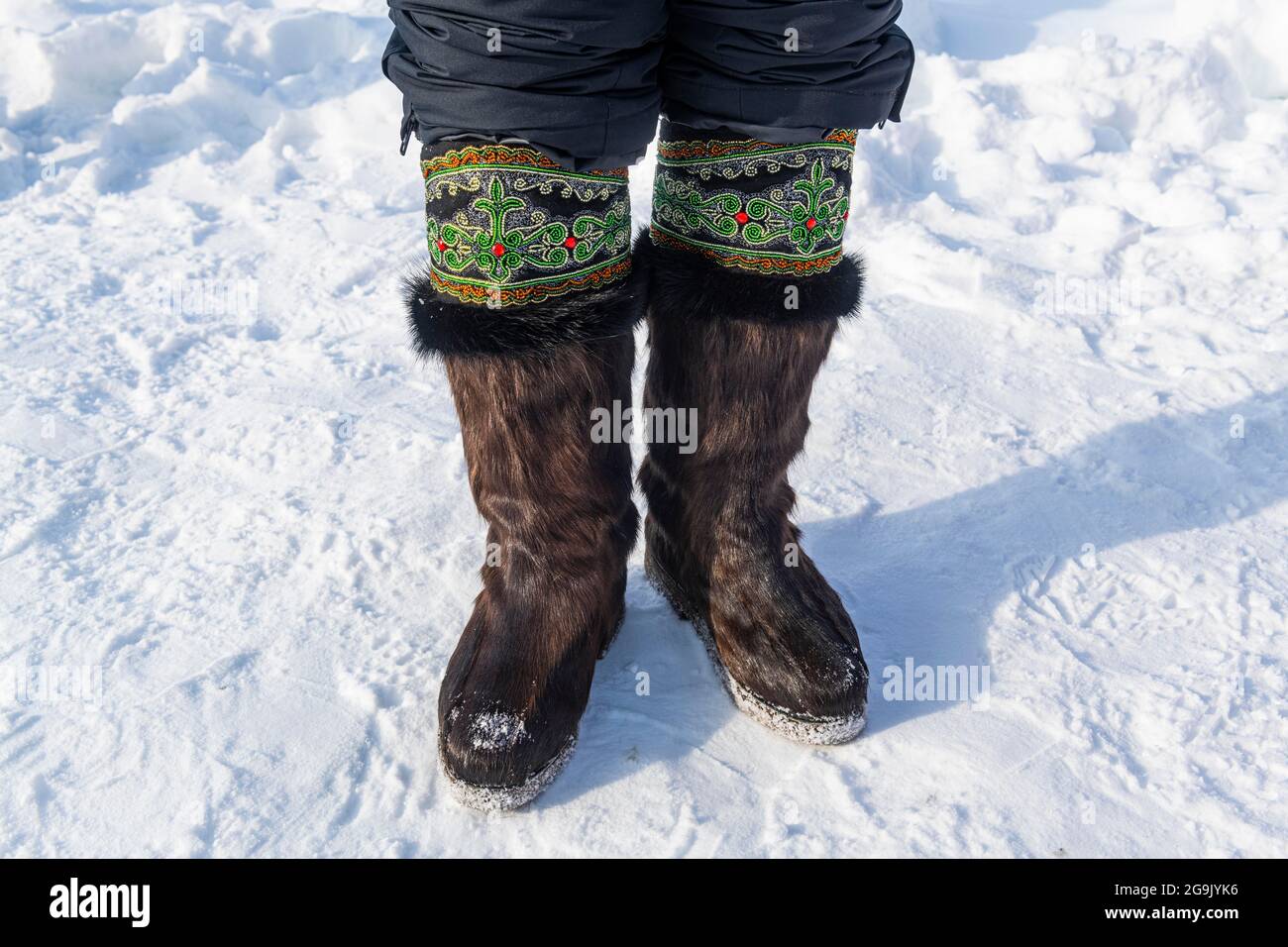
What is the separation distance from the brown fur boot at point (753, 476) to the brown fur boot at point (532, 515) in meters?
0.09

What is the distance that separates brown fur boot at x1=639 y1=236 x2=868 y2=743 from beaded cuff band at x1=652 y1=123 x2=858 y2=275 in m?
0.03

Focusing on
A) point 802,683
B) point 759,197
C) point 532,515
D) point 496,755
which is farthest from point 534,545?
point 759,197

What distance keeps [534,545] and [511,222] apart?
0.39 meters

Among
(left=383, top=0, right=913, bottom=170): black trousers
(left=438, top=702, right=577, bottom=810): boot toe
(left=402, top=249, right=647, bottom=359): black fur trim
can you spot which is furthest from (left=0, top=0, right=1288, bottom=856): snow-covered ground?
(left=383, top=0, right=913, bottom=170): black trousers

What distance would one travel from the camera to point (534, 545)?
1.30m

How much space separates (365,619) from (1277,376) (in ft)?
6.12

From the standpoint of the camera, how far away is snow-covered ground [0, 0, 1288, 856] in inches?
50.3

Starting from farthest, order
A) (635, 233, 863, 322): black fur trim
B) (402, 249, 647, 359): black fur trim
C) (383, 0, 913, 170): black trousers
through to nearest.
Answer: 1. (635, 233, 863, 322): black fur trim
2. (402, 249, 647, 359): black fur trim
3. (383, 0, 913, 170): black trousers

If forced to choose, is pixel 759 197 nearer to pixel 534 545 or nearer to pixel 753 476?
pixel 753 476

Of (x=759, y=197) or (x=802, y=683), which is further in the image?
(x=802, y=683)

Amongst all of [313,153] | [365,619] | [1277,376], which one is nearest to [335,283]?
[313,153]

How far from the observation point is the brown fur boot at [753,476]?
129cm

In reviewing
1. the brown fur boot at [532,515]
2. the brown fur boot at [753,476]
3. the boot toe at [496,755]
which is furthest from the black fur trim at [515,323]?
the boot toe at [496,755]

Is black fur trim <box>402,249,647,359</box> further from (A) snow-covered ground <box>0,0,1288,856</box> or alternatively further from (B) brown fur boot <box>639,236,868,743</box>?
(A) snow-covered ground <box>0,0,1288,856</box>
